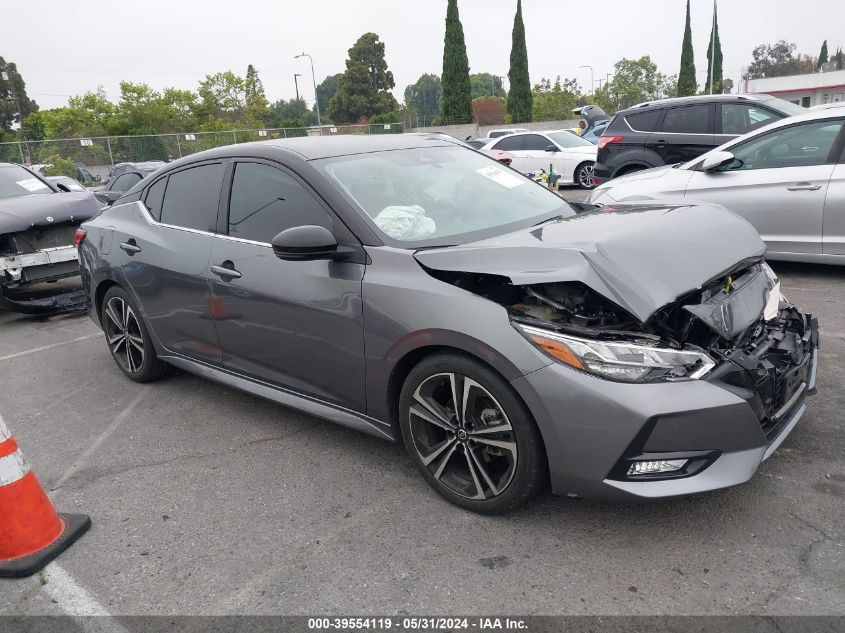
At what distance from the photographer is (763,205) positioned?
6.25 metres

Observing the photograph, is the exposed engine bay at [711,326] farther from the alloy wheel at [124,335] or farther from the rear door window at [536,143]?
the rear door window at [536,143]

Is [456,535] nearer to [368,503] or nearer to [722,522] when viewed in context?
[368,503]

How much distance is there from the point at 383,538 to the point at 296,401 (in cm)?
105

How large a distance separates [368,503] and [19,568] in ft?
4.89

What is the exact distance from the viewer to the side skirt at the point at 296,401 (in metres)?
3.29

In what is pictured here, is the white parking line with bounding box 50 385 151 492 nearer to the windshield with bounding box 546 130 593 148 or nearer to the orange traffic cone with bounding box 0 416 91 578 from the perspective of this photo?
the orange traffic cone with bounding box 0 416 91 578

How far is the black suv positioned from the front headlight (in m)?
7.72

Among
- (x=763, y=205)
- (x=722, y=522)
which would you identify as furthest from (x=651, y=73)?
(x=722, y=522)

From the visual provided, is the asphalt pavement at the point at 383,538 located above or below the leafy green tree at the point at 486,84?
below

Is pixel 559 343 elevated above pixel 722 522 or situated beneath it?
elevated above

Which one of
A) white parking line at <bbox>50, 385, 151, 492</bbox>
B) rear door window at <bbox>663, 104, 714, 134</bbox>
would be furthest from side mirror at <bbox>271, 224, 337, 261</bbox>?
rear door window at <bbox>663, 104, 714, 134</bbox>

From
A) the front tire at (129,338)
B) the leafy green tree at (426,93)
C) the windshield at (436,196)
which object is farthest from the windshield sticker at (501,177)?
the leafy green tree at (426,93)

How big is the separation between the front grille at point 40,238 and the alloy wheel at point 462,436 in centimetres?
596

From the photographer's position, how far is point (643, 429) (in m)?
2.40
